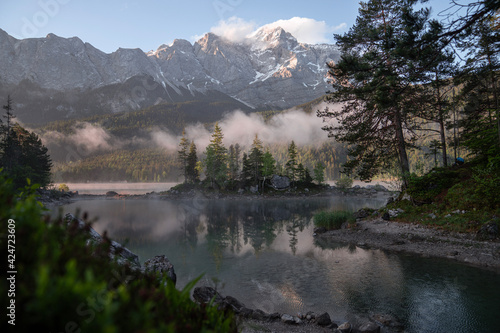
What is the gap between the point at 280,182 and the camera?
275 ft

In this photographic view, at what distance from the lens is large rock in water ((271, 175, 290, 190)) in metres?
83.2

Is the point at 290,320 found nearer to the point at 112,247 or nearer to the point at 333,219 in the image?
the point at 112,247

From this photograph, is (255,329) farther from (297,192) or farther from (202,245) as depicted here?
(297,192)

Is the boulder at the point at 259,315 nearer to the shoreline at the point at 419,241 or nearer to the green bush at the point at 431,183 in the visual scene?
the shoreline at the point at 419,241

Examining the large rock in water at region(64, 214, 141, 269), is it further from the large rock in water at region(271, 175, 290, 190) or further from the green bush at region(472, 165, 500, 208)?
the large rock in water at region(271, 175, 290, 190)

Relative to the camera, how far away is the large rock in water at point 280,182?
8325cm

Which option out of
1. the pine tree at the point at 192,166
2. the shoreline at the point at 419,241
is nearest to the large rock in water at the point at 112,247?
the shoreline at the point at 419,241

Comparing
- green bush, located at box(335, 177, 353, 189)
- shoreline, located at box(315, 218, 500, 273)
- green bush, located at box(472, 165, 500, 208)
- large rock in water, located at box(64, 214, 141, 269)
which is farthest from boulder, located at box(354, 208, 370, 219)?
green bush, located at box(335, 177, 353, 189)

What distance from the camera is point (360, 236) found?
20.4m

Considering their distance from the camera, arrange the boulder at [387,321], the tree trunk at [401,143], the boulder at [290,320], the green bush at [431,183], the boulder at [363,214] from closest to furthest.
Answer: the boulder at [387,321]
the boulder at [290,320]
the green bush at [431,183]
the tree trunk at [401,143]
the boulder at [363,214]

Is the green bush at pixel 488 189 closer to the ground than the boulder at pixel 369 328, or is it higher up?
higher up

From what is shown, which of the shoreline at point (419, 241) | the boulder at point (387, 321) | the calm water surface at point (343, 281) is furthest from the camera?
the shoreline at point (419, 241)

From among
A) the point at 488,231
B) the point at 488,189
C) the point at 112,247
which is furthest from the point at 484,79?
the point at 112,247

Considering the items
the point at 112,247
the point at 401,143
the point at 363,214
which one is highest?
the point at 401,143
